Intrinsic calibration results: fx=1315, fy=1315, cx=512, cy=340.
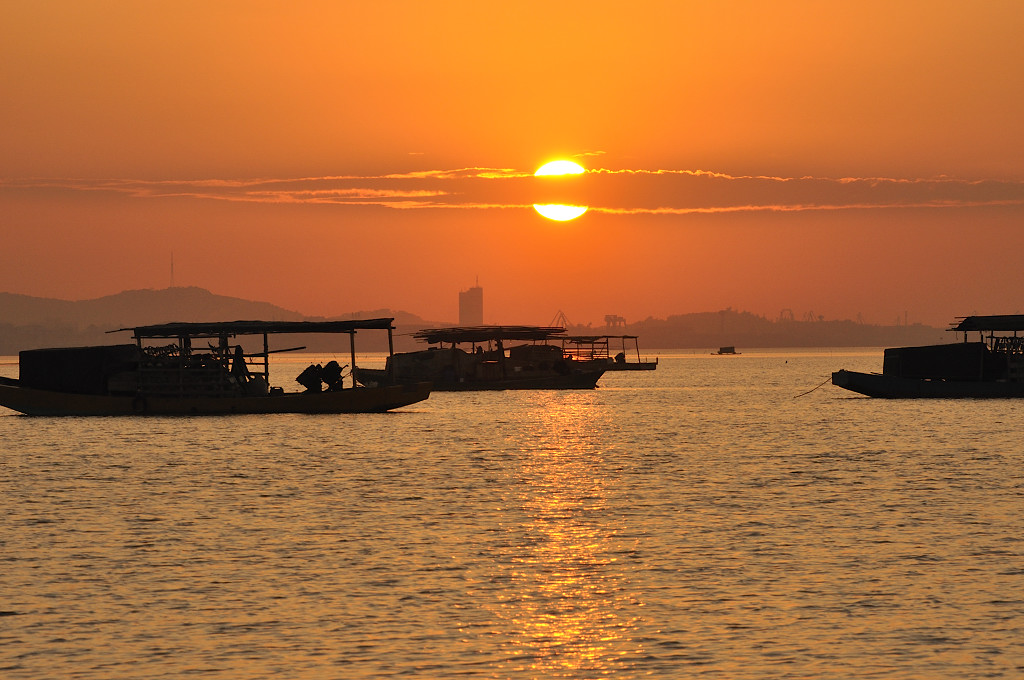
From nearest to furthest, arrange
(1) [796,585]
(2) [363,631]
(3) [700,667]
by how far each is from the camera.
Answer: (3) [700,667] < (2) [363,631] < (1) [796,585]

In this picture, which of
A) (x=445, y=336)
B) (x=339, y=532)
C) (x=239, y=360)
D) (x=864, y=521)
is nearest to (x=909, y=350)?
(x=445, y=336)

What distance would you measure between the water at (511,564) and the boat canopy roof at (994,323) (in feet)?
91.0

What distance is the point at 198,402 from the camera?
227 feet

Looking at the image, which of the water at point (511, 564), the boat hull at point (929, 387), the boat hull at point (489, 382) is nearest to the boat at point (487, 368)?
the boat hull at point (489, 382)

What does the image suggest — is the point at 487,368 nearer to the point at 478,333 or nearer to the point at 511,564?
the point at 478,333

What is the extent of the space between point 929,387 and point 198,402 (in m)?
48.3

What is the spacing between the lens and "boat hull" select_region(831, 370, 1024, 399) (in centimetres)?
8494

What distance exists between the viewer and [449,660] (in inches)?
649

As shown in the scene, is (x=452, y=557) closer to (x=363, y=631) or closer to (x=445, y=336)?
(x=363, y=631)

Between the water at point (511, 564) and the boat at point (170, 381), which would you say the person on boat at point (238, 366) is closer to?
the boat at point (170, 381)

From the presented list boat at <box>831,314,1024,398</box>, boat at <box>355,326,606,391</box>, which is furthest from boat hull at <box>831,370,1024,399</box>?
boat at <box>355,326,606,391</box>

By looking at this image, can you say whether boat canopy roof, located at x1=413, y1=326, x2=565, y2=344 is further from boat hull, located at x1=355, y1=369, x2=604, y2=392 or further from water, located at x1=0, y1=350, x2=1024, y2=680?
water, located at x1=0, y1=350, x2=1024, y2=680

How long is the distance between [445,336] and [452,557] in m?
80.9

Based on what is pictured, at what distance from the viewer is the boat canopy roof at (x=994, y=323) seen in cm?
8125
